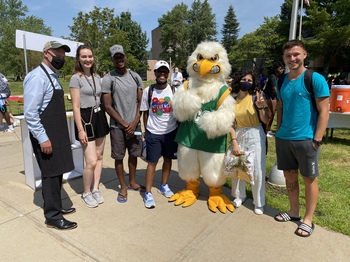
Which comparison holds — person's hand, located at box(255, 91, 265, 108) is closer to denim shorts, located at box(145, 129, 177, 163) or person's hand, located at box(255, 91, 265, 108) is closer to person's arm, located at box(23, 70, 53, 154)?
denim shorts, located at box(145, 129, 177, 163)

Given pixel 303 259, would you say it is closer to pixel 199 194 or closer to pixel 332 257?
pixel 332 257

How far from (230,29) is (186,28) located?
1161cm

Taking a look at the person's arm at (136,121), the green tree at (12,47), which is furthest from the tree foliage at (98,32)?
the person's arm at (136,121)

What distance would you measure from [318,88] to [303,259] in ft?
4.99

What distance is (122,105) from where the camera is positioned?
328 cm

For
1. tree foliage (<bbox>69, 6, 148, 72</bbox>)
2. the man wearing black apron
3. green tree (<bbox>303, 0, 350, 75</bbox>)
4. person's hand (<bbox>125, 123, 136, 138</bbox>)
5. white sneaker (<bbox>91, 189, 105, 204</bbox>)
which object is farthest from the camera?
tree foliage (<bbox>69, 6, 148, 72</bbox>)

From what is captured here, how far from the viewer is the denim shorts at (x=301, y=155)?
8.46ft

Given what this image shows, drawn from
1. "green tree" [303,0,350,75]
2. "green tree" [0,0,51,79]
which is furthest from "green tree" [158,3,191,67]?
"green tree" [303,0,350,75]

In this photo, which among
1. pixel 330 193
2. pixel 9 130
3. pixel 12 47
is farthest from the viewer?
pixel 12 47

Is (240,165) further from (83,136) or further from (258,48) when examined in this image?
(258,48)

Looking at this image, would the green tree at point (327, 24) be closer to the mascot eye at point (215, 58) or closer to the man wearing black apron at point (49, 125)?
the mascot eye at point (215, 58)

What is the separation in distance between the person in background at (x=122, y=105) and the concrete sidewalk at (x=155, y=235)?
58cm

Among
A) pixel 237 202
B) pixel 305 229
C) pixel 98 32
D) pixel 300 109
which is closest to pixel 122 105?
pixel 237 202

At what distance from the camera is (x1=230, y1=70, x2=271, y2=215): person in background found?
299cm
